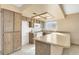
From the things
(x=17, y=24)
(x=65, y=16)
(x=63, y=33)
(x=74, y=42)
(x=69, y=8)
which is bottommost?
(x=74, y=42)

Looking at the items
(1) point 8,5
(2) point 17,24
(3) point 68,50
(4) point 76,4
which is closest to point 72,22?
(4) point 76,4

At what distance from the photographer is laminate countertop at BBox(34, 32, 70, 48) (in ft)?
5.13

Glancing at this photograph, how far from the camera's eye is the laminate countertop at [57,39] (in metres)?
1.56

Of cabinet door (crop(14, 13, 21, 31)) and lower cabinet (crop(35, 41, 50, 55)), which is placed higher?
cabinet door (crop(14, 13, 21, 31))

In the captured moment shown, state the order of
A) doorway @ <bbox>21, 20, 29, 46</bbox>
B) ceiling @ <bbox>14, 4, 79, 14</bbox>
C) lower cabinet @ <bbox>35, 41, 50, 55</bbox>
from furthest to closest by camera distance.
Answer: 1. doorway @ <bbox>21, 20, 29, 46</bbox>
2. lower cabinet @ <bbox>35, 41, 50, 55</bbox>
3. ceiling @ <bbox>14, 4, 79, 14</bbox>

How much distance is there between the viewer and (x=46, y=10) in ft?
5.06

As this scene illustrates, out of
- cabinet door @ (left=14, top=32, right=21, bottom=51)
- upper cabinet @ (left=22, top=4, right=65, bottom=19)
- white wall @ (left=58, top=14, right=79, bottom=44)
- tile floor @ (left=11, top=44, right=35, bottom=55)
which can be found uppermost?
upper cabinet @ (left=22, top=4, right=65, bottom=19)

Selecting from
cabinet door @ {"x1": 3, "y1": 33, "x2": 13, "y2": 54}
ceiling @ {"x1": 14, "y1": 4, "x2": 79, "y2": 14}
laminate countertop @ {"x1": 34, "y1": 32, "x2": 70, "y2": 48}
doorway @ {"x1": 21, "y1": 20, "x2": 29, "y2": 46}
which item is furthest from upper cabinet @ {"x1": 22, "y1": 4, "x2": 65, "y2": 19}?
cabinet door @ {"x1": 3, "y1": 33, "x2": 13, "y2": 54}

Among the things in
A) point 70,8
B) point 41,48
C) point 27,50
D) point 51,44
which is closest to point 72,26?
point 70,8

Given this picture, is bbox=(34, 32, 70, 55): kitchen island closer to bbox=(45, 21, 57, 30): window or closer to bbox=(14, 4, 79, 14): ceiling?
bbox=(45, 21, 57, 30): window

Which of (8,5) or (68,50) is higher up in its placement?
(8,5)

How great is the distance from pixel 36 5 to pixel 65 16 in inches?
18.5
